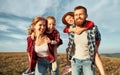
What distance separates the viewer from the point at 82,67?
6.75 meters

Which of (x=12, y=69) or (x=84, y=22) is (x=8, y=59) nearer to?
(x=12, y=69)

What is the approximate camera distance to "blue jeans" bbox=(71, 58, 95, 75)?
6605mm

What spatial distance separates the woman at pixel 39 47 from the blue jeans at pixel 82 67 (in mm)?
944

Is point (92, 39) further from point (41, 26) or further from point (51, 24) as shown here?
point (51, 24)

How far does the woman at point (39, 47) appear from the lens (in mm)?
7352

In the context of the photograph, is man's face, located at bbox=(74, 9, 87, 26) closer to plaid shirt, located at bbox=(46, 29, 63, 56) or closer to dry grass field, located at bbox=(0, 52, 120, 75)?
plaid shirt, located at bbox=(46, 29, 63, 56)

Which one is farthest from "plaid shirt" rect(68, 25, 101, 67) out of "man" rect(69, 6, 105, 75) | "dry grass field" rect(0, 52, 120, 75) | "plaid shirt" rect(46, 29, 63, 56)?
"dry grass field" rect(0, 52, 120, 75)

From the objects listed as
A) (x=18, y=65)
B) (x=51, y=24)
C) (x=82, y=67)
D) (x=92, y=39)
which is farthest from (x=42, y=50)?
(x=18, y=65)

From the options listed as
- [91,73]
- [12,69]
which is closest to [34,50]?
[91,73]

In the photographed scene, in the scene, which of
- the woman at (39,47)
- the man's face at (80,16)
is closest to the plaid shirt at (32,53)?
the woman at (39,47)

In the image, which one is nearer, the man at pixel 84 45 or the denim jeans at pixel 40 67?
the man at pixel 84 45

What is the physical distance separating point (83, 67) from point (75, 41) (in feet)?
2.06

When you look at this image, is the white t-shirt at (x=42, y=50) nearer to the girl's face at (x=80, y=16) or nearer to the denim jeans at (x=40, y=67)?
the denim jeans at (x=40, y=67)

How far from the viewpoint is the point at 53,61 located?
298 inches
